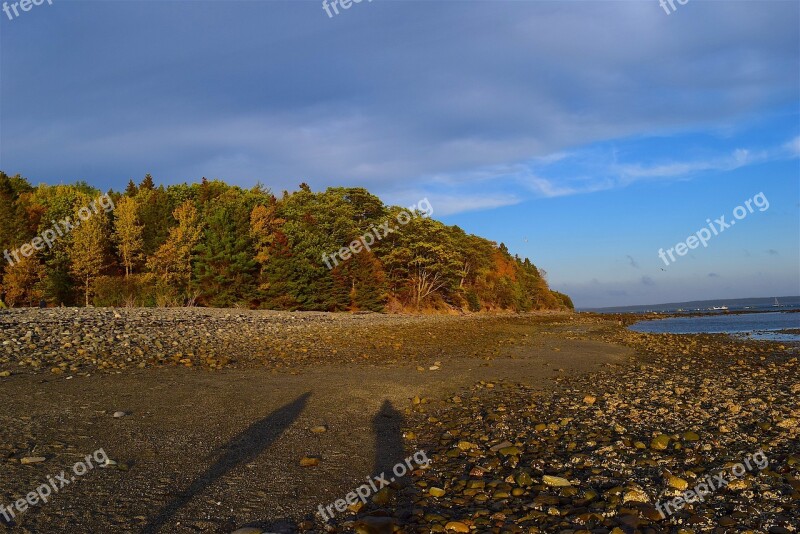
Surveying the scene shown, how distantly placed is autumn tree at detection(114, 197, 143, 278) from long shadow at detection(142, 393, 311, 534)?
4102 cm

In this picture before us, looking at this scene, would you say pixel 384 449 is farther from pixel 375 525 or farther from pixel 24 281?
pixel 24 281

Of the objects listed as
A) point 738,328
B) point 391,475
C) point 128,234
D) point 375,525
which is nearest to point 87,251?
point 128,234

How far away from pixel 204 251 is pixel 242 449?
130ft

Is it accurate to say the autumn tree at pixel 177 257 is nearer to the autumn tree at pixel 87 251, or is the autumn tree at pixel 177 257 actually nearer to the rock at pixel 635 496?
the autumn tree at pixel 87 251

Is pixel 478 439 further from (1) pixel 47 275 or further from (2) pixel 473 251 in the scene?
(2) pixel 473 251

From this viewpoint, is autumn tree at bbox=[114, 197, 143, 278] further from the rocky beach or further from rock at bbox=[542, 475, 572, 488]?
rock at bbox=[542, 475, 572, 488]

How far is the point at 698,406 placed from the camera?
9.65m

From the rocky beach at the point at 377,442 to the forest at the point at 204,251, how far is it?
93.4 ft

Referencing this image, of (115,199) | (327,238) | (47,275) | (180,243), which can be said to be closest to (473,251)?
(327,238)

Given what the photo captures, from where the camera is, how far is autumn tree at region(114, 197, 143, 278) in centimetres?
4372

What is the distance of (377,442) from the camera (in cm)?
737

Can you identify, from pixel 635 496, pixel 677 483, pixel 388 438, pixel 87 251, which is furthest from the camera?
pixel 87 251

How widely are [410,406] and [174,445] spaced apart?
4400mm

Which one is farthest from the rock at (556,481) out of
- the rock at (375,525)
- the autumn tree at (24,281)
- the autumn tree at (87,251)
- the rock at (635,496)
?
the autumn tree at (24,281)
